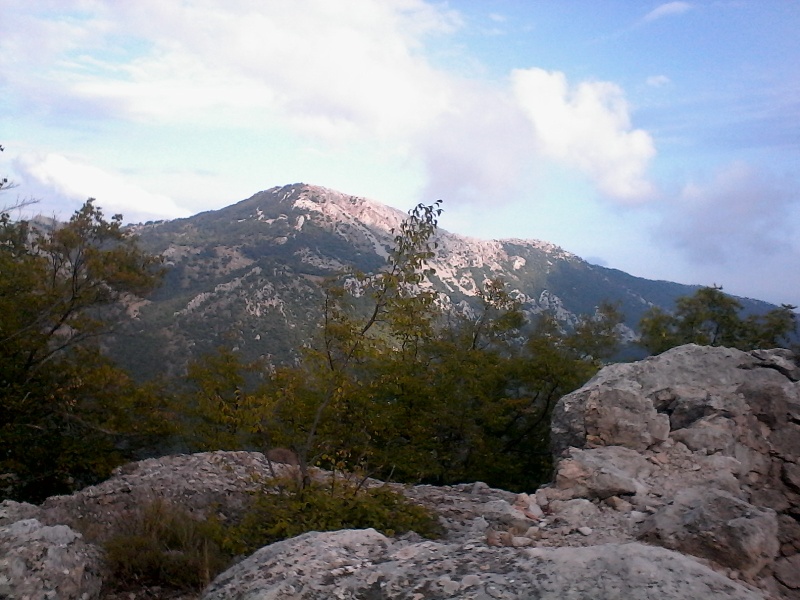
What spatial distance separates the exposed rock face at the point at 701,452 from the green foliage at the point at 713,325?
11.3 meters

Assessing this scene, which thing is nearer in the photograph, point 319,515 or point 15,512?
point 319,515

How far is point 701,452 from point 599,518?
7.16ft

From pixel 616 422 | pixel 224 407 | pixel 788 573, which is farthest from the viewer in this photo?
pixel 616 422

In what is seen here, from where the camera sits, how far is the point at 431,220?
22.4 feet


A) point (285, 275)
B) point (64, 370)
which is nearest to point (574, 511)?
point (64, 370)

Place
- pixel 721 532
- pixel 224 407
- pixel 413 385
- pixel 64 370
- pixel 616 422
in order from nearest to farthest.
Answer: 1. pixel 721 532
2. pixel 224 407
3. pixel 616 422
4. pixel 413 385
5. pixel 64 370

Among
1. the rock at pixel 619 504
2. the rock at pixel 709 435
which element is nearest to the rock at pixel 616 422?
the rock at pixel 709 435

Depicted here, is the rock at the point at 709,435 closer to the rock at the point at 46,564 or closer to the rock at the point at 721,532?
the rock at the point at 721,532

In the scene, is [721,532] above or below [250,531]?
above

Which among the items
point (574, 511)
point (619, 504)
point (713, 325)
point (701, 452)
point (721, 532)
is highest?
point (713, 325)

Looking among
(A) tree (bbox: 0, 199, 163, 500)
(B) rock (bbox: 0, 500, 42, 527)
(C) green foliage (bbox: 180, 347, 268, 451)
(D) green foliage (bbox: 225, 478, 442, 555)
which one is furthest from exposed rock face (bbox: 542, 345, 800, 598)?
(A) tree (bbox: 0, 199, 163, 500)

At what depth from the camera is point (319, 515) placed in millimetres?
5906

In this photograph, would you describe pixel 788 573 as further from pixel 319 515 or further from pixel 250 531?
pixel 250 531

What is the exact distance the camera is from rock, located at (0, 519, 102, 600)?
480cm
